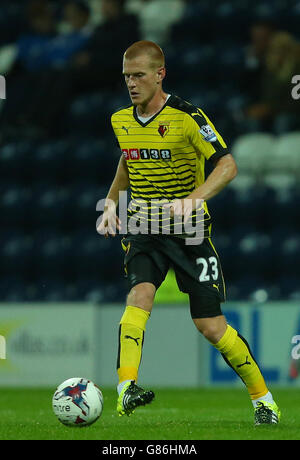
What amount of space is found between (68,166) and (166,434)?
785 centimetres

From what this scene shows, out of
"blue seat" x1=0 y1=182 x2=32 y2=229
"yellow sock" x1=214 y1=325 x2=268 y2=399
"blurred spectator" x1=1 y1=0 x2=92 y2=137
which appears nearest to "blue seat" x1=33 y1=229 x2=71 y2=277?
"blue seat" x1=0 y1=182 x2=32 y2=229

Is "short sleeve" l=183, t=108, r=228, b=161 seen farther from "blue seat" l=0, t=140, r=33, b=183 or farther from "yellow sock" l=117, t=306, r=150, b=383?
"blue seat" l=0, t=140, r=33, b=183

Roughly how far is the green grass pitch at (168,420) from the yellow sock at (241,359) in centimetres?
21

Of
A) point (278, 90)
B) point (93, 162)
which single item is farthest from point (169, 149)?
point (93, 162)

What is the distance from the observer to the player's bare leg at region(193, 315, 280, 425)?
18.1 ft

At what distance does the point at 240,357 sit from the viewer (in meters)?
5.61

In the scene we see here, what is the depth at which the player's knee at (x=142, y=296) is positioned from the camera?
5.42m

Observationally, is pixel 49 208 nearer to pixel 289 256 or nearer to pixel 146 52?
pixel 289 256

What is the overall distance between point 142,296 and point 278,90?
6.74 meters

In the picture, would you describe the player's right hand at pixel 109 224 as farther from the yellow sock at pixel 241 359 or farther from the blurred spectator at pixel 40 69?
the blurred spectator at pixel 40 69

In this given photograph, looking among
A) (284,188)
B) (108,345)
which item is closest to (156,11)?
(284,188)

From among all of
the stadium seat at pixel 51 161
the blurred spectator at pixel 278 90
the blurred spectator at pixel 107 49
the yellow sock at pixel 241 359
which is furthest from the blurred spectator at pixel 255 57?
the yellow sock at pixel 241 359

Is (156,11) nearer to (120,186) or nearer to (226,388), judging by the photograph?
(226,388)
